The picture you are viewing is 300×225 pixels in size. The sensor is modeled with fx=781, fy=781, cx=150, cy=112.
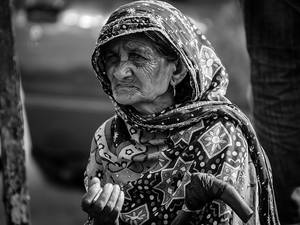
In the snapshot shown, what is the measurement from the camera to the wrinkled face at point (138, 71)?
3180 mm

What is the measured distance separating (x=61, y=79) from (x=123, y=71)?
3518 millimetres

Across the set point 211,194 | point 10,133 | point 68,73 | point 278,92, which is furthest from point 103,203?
point 68,73

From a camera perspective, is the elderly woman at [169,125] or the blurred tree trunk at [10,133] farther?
the blurred tree trunk at [10,133]

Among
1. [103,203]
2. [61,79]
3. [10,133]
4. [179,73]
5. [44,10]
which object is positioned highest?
[44,10]

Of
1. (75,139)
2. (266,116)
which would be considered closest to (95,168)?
(266,116)

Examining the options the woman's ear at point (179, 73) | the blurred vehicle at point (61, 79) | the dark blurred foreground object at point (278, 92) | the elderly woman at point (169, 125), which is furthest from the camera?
the blurred vehicle at point (61, 79)

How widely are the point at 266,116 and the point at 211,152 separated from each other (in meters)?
1.17

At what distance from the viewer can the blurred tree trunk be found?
3654mm

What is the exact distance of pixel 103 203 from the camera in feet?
9.14

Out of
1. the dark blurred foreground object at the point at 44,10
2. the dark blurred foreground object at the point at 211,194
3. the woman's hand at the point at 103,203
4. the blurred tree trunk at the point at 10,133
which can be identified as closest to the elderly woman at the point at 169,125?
the dark blurred foreground object at the point at 211,194

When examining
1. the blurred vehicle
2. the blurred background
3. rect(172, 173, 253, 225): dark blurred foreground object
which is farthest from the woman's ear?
the blurred vehicle

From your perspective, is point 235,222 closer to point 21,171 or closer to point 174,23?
point 174,23

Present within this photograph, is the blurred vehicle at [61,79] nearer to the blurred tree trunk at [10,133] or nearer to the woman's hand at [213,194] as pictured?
the blurred tree trunk at [10,133]

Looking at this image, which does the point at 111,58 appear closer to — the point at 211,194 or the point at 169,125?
the point at 169,125
